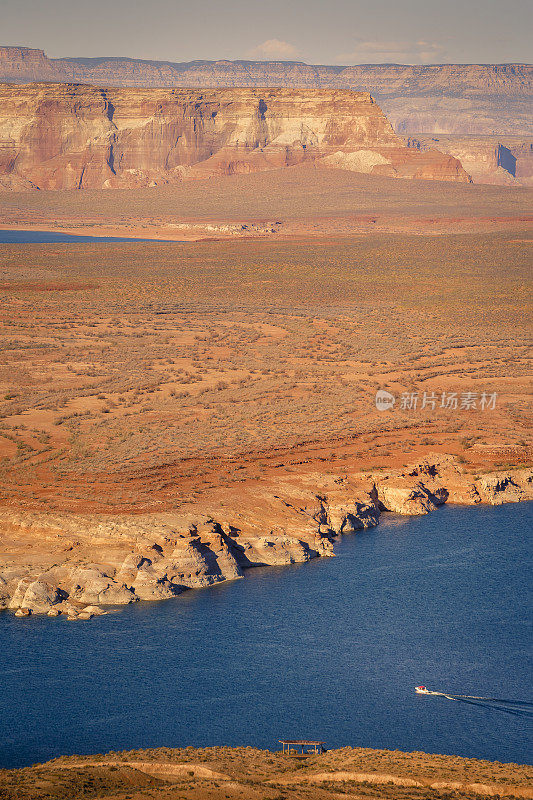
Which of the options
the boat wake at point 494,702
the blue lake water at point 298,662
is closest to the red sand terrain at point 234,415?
the blue lake water at point 298,662

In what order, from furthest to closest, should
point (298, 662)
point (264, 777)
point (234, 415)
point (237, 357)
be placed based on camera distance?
point (237, 357) → point (234, 415) → point (298, 662) → point (264, 777)

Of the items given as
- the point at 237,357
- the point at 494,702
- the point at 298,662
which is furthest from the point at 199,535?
the point at 237,357

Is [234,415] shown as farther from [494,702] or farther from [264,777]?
[264,777]

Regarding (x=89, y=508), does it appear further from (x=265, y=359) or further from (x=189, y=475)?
(x=265, y=359)

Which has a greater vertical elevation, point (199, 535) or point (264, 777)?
point (199, 535)

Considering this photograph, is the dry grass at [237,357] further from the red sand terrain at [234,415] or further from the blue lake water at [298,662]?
the blue lake water at [298,662]

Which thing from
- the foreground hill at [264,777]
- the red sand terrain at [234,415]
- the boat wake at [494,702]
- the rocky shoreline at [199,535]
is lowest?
the foreground hill at [264,777]

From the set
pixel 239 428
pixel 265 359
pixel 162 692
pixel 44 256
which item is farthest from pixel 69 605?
pixel 44 256
